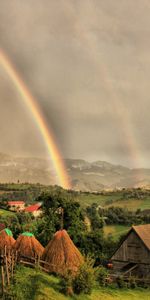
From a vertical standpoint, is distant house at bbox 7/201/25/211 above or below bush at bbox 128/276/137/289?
above

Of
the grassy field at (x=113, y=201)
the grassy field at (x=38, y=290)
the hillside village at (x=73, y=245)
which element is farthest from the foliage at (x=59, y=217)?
the grassy field at (x=113, y=201)

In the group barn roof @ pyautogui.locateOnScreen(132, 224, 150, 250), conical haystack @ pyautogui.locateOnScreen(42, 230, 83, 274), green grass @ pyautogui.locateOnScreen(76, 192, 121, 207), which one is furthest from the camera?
green grass @ pyautogui.locateOnScreen(76, 192, 121, 207)

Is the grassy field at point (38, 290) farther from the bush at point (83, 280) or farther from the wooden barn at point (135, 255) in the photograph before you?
the wooden barn at point (135, 255)

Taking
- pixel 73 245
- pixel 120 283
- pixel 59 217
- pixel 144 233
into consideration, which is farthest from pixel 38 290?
pixel 59 217

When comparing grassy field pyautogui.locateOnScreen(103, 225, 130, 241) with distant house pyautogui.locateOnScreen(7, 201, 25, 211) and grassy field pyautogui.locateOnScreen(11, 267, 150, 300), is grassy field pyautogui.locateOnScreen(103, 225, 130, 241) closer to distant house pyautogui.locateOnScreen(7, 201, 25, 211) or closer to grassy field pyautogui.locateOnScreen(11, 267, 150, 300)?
distant house pyautogui.locateOnScreen(7, 201, 25, 211)

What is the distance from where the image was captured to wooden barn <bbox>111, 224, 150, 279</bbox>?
45.8 m

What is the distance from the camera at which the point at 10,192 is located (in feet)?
600

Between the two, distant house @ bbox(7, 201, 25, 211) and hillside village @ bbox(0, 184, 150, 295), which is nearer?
hillside village @ bbox(0, 184, 150, 295)

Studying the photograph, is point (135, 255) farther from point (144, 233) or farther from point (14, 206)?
point (14, 206)

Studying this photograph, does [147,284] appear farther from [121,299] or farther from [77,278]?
[77,278]

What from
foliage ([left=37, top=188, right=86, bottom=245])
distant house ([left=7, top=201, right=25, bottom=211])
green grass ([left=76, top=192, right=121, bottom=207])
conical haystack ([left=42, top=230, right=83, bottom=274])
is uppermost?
green grass ([left=76, top=192, right=121, bottom=207])

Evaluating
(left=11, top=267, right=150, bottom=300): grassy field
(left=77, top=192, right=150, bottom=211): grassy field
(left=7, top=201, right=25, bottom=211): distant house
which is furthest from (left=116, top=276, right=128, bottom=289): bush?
(left=7, top=201, right=25, bottom=211): distant house

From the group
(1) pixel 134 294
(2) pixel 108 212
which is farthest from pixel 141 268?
(2) pixel 108 212

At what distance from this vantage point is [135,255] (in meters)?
47.1
